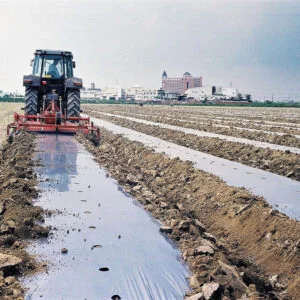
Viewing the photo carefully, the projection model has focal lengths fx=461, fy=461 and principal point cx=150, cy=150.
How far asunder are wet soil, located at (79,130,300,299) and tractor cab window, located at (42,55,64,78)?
7.76 metres

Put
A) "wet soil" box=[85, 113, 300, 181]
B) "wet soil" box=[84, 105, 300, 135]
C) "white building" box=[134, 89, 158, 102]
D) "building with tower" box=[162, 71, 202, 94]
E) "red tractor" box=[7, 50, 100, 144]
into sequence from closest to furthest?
"wet soil" box=[85, 113, 300, 181]
"red tractor" box=[7, 50, 100, 144]
"wet soil" box=[84, 105, 300, 135]
"white building" box=[134, 89, 158, 102]
"building with tower" box=[162, 71, 202, 94]

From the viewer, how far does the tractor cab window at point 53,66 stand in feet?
55.3

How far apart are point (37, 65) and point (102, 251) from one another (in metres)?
13.3

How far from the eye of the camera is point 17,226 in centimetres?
513

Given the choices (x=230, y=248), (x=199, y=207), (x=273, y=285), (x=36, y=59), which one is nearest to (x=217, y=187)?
(x=199, y=207)

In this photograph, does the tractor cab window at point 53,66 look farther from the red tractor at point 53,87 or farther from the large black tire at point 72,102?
the large black tire at point 72,102

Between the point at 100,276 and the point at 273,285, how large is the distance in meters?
1.91

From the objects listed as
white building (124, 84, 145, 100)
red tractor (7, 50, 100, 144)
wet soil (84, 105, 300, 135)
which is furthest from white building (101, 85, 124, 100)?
red tractor (7, 50, 100, 144)

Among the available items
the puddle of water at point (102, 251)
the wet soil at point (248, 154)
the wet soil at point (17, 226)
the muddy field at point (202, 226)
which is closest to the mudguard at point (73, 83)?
the wet soil at point (248, 154)

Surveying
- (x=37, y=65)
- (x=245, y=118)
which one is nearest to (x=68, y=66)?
(x=37, y=65)

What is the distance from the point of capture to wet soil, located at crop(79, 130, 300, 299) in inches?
174

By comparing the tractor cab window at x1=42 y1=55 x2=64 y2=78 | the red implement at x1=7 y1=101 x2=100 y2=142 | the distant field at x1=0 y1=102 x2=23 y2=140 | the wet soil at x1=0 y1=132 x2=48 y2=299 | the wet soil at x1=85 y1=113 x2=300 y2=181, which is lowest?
the distant field at x1=0 y1=102 x2=23 y2=140

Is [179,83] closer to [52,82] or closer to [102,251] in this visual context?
[52,82]

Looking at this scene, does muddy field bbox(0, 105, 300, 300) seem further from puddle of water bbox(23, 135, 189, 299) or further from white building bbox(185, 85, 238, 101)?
white building bbox(185, 85, 238, 101)
